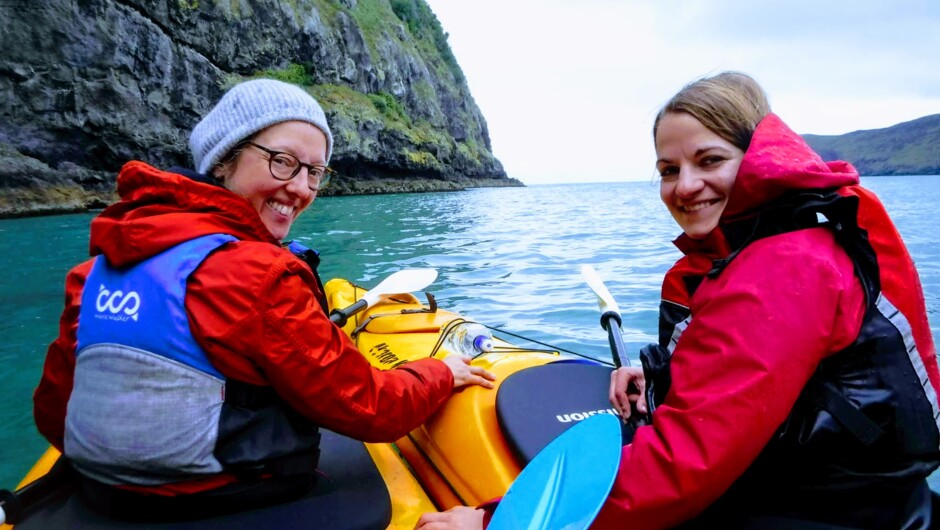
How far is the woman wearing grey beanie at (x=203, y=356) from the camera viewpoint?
125 cm

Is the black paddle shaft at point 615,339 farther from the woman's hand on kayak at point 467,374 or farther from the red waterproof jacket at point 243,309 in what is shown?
the red waterproof jacket at point 243,309

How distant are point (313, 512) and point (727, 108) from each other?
152cm

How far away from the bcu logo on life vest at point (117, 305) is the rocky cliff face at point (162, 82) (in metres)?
18.6

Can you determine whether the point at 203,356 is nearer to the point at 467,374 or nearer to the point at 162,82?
the point at 467,374

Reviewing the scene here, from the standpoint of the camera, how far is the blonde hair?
1305mm

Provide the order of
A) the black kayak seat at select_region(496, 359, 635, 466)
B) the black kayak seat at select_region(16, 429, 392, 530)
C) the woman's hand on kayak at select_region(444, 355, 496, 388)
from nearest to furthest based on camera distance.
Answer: the black kayak seat at select_region(16, 429, 392, 530) → the black kayak seat at select_region(496, 359, 635, 466) → the woman's hand on kayak at select_region(444, 355, 496, 388)

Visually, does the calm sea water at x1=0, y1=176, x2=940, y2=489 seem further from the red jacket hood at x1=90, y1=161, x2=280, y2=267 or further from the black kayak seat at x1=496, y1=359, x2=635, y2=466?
the red jacket hood at x1=90, y1=161, x2=280, y2=267

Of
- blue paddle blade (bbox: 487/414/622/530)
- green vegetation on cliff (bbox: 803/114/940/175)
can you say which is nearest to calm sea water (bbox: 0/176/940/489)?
blue paddle blade (bbox: 487/414/622/530)

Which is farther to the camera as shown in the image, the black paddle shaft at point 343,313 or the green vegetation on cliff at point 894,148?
the green vegetation on cliff at point 894,148

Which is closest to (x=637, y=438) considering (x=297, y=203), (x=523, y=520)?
(x=523, y=520)

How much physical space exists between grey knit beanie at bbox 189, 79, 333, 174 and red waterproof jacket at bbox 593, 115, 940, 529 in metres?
1.23

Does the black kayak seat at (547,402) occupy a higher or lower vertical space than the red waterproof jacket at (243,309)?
lower

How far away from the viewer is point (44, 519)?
4.74 feet

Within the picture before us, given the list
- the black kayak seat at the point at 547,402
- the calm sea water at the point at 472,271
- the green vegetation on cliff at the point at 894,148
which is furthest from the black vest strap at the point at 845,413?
the green vegetation on cliff at the point at 894,148
